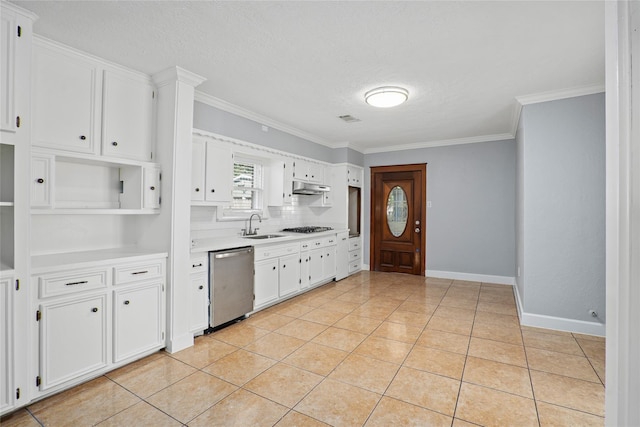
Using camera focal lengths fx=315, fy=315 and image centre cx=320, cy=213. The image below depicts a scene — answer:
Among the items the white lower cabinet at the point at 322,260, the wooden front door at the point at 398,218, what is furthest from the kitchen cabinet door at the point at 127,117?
the wooden front door at the point at 398,218

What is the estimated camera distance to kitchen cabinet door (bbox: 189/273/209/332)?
313 centimetres

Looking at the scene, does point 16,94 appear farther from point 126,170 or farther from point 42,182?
point 126,170

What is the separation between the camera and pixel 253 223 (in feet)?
15.5

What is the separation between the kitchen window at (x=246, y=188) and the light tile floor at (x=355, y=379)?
1.54 metres

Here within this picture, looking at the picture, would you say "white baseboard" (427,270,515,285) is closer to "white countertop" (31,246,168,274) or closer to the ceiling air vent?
the ceiling air vent

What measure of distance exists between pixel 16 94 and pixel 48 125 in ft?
1.35

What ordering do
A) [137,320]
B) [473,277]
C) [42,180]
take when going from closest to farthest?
1. [42,180]
2. [137,320]
3. [473,277]

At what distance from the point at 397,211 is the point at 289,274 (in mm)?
2924

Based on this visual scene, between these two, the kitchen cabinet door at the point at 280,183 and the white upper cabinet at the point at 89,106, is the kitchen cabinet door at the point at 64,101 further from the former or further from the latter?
the kitchen cabinet door at the point at 280,183

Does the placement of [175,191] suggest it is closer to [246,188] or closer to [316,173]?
[246,188]

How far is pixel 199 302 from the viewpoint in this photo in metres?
3.20

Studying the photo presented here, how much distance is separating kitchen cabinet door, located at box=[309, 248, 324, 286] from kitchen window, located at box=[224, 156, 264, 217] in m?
1.08

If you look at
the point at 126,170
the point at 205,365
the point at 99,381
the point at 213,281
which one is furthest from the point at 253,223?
the point at 99,381

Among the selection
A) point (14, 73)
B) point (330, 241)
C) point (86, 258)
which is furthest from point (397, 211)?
point (14, 73)
